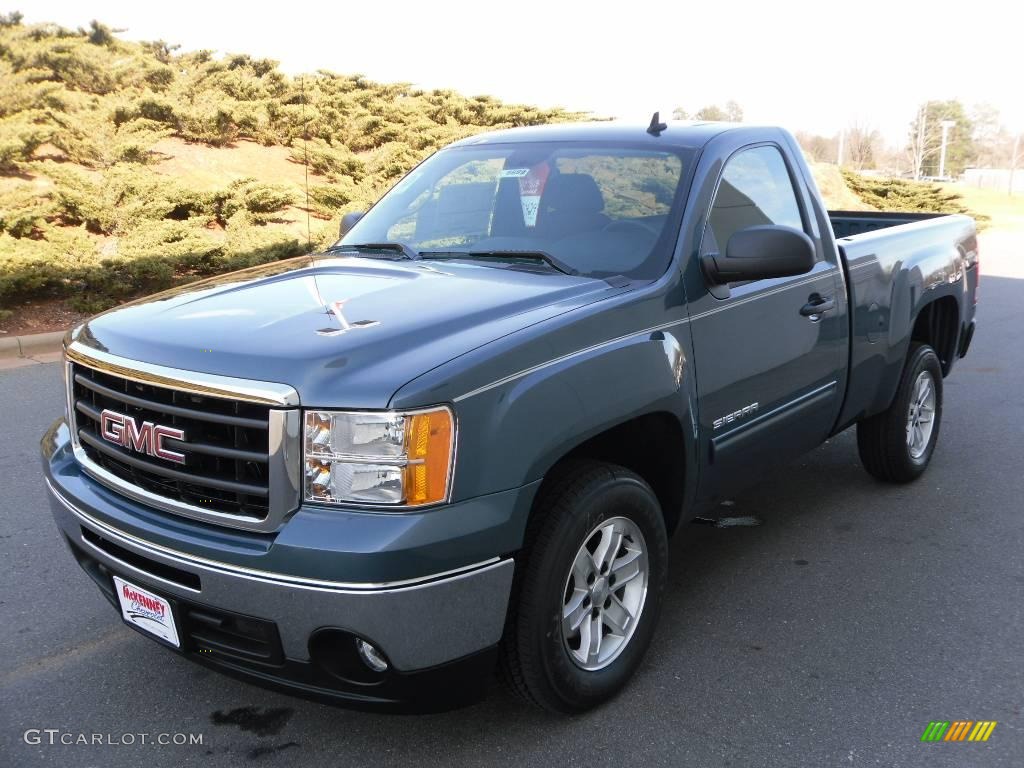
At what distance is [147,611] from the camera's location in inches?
107

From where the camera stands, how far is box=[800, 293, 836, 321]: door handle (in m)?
3.91

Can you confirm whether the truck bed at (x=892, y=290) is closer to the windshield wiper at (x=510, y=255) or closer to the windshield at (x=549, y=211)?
the windshield at (x=549, y=211)

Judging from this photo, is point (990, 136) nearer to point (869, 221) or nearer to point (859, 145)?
point (859, 145)

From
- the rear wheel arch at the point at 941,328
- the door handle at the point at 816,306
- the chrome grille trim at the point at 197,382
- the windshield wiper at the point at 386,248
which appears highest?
the windshield wiper at the point at 386,248

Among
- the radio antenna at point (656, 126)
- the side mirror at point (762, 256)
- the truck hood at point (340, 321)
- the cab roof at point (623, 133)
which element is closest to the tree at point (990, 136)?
the cab roof at point (623, 133)

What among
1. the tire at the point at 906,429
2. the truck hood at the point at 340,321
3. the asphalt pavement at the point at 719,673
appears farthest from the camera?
the tire at the point at 906,429

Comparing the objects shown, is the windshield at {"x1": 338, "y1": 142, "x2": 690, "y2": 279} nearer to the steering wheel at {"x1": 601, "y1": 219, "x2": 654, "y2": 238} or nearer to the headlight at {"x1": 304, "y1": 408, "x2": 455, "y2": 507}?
the steering wheel at {"x1": 601, "y1": 219, "x2": 654, "y2": 238}

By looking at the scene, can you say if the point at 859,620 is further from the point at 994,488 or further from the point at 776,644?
the point at 994,488

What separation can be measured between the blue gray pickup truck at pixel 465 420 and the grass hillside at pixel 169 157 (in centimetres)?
614

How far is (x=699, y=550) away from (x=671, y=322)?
157cm

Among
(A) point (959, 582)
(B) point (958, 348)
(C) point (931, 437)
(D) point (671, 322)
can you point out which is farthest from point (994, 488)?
(D) point (671, 322)

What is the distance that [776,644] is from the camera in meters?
3.48

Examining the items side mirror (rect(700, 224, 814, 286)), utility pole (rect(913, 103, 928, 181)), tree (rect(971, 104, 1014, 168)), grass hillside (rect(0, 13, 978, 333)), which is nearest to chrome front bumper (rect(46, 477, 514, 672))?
side mirror (rect(700, 224, 814, 286))

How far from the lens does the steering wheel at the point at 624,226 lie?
346 centimetres
